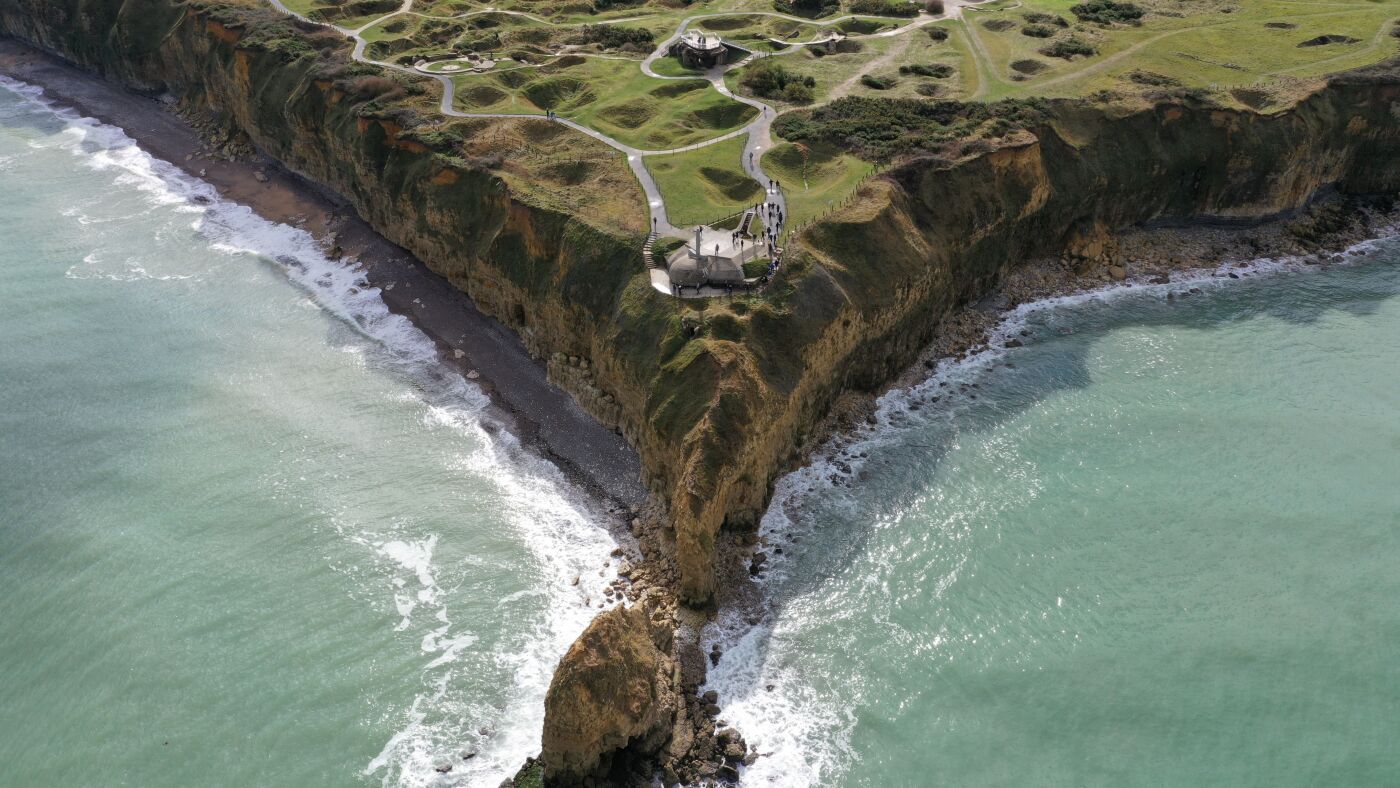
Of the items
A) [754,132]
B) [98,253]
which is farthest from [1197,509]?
[98,253]

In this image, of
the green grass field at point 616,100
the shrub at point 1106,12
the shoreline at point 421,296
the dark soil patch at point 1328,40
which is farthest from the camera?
the shrub at point 1106,12

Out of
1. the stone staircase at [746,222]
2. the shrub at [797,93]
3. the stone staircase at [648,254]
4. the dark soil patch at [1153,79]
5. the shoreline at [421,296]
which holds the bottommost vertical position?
the shoreline at [421,296]

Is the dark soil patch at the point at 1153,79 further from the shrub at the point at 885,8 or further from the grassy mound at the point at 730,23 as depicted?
the grassy mound at the point at 730,23

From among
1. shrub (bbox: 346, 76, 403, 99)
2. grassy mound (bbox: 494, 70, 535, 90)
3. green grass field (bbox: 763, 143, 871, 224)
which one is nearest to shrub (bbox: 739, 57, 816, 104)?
green grass field (bbox: 763, 143, 871, 224)

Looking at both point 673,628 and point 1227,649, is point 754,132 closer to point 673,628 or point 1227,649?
point 673,628

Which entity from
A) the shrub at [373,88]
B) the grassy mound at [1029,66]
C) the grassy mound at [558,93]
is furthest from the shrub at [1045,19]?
the shrub at [373,88]

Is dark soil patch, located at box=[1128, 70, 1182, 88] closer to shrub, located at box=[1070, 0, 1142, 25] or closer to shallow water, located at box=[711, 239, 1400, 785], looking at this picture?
shrub, located at box=[1070, 0, 1142, 25]

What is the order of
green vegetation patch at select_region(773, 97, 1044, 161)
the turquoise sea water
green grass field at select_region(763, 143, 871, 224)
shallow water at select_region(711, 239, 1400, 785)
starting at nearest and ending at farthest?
shallow water at select_region(711, 239, 1400, 785) < the turquoise sea water < green grass field at select_region(763, 143, 871, 224) < green vegetation patch at select_region(773, 97, 1044, 161)
